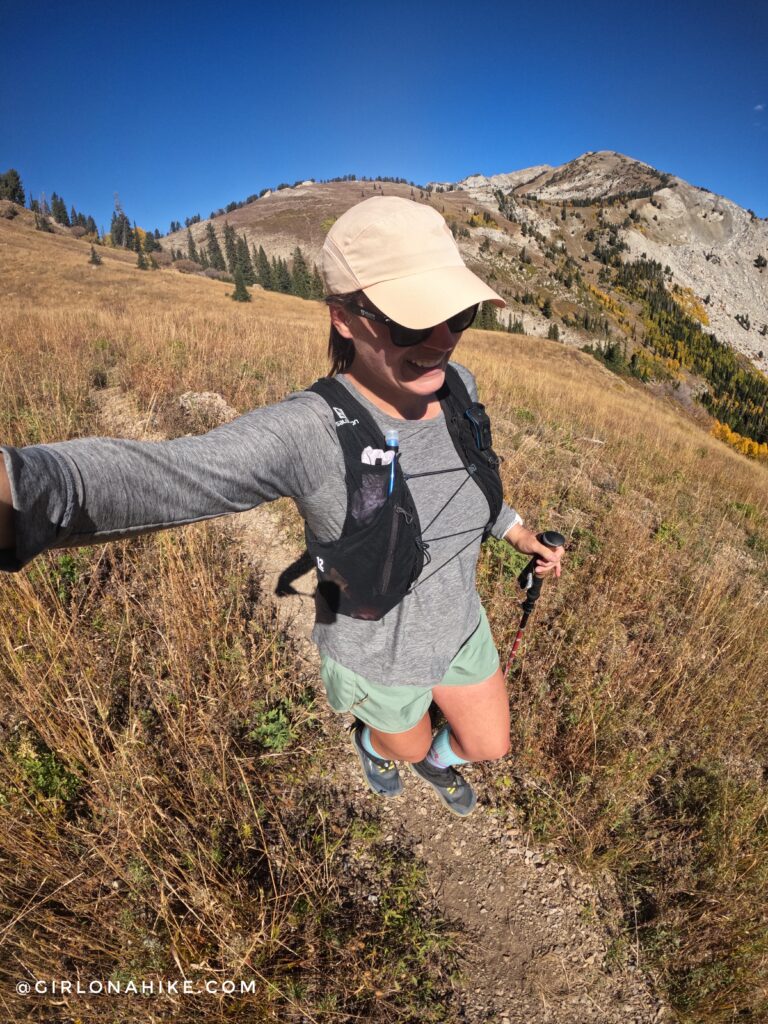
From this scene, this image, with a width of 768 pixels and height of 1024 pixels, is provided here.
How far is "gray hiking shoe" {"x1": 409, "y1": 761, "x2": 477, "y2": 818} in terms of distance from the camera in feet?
7.48

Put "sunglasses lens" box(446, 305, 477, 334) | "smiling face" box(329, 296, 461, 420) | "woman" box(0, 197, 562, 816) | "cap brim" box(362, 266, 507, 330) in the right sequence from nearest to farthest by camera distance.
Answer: "woman" box(0, 197, 562, 816) < "cap brim" box(362, 266, 507, 330) < "smiling face" box(329, 296, 461, 420) < "sunglasses lens" box(446, 305, 477, 334)

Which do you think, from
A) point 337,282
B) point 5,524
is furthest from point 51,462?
point 337,282

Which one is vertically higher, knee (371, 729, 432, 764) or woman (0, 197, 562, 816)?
woman (0, 197, 562, 816)

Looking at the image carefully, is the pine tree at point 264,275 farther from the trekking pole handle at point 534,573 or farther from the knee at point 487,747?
the knee at point 487,747

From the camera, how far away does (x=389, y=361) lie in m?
1.37

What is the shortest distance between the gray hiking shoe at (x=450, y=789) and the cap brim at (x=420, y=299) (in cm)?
218

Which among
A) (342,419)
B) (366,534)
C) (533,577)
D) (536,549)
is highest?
(342,419)

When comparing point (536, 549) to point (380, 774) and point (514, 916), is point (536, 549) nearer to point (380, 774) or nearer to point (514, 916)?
point (380, 774)

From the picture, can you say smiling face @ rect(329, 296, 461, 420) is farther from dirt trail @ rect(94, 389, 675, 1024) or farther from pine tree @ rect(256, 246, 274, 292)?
pine tree @ rect(256, 246, 274, 292)

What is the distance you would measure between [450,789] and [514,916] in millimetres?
554

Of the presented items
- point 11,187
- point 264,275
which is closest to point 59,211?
point 11,187

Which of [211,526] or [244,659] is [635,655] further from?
[211,526]

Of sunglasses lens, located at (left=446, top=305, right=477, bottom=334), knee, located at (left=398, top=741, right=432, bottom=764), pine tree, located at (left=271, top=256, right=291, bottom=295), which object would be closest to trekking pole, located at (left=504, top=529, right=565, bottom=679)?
knee, located at (left=398, top=741, right=432, bottom=764)

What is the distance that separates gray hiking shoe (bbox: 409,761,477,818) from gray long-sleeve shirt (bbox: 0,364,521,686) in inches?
33.1
